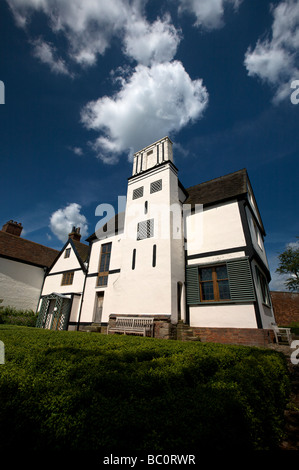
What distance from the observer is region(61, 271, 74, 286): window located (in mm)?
18781

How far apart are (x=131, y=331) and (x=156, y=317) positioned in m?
1.52

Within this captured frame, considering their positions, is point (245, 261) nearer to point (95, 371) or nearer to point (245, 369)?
point (245, 369)

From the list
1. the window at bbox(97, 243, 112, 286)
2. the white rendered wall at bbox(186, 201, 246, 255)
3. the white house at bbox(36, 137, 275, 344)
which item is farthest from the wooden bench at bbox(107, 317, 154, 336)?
the white rendered wall at bbox(186, 201, 246, 255)

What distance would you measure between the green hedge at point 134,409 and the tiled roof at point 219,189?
34.7 ft

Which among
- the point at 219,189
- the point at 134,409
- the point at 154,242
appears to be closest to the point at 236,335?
the point at 154,242

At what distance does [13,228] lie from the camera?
2342 centimetres

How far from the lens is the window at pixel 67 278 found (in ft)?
61.6

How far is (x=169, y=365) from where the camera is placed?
13.4 ft

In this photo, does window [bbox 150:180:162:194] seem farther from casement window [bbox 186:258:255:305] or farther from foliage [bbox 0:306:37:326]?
foliage [bbox 0:306:37:326]

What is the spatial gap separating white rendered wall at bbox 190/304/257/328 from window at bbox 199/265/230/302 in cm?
52

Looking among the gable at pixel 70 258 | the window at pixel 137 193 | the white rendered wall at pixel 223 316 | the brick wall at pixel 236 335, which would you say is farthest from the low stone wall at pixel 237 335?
the gable at pixel 70 258

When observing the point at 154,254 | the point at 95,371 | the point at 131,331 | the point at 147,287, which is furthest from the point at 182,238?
Result: the point at 95,371

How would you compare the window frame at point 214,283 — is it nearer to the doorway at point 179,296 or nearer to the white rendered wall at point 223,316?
the white rendered wall at point 223,316

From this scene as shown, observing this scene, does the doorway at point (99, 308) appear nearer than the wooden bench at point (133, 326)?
No
